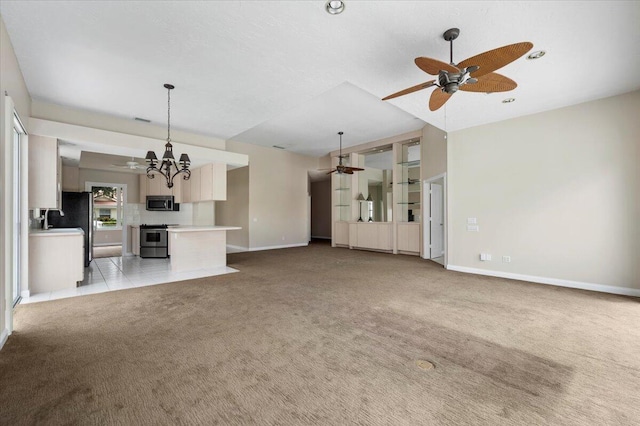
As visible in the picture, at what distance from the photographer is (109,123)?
17.3 ft

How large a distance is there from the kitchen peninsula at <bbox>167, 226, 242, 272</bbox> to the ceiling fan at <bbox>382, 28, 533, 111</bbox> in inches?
181

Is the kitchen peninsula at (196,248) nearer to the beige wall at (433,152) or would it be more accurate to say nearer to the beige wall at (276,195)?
the beige wall at (276,195)

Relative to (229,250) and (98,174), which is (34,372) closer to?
(229,250)

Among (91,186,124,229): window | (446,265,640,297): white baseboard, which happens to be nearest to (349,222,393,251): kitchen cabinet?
(446,265,640,297): white baseboard

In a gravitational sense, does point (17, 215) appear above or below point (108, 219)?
above

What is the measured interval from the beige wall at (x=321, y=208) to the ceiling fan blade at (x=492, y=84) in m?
10.1

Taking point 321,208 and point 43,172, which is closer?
point 43,172

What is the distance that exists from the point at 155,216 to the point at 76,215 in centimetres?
211

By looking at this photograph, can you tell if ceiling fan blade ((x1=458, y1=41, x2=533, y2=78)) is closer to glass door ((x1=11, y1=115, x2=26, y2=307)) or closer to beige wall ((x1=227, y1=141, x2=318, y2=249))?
glass door ((x1=11, y1=115, x2=26, y2=307))

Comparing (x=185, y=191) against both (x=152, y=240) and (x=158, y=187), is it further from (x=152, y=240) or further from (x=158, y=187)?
(x=152, y=240)

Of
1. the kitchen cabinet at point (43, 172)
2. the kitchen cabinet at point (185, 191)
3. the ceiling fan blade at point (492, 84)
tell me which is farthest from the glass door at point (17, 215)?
the ceiling fan blade at point (492, 84)

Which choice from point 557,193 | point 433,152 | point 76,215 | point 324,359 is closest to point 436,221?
point 433,152

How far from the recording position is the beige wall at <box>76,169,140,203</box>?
8250mm

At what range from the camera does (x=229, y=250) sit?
915cm
